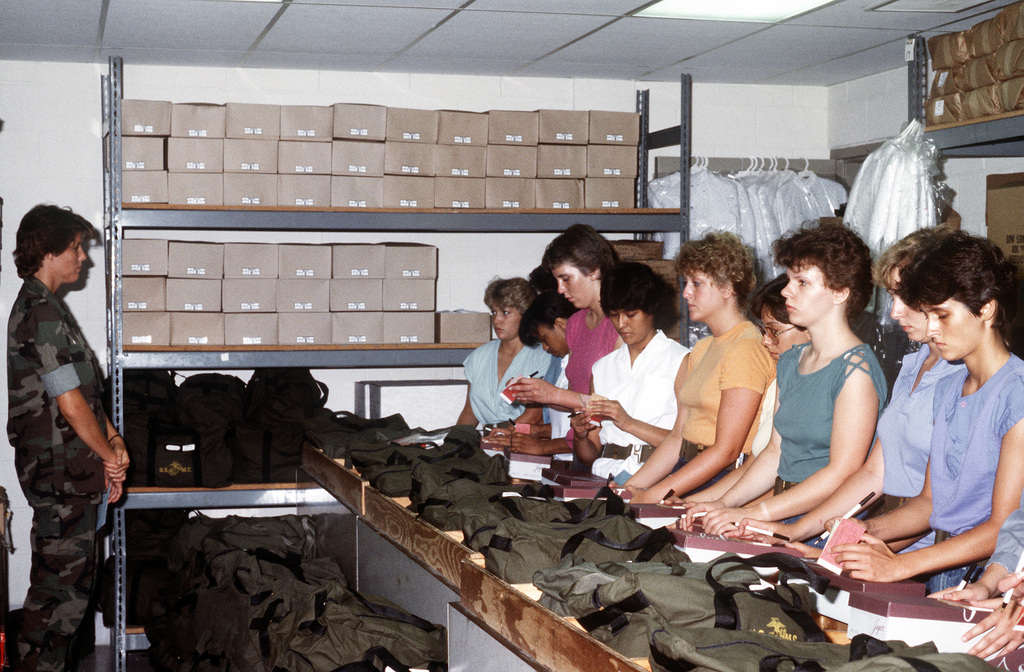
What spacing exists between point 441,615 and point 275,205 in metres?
2.29

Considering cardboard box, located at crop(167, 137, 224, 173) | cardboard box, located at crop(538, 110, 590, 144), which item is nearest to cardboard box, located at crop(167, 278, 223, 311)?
cardboard box, located at crop(167, 137, 224, 173)

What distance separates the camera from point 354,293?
4.57 m

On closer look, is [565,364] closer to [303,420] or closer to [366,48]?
[303,420]

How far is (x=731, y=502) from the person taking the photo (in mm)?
2809

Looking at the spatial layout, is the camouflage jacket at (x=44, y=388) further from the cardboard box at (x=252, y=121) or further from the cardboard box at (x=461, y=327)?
the cardboard box at (x=461, y=327)

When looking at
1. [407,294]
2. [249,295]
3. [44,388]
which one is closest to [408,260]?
[407,294]

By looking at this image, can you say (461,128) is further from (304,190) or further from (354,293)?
(354,293)

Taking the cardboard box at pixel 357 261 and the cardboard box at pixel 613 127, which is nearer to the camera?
the cardboard box at pixel 357 261

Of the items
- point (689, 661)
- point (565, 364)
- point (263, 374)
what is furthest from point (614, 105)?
point (689, 661)

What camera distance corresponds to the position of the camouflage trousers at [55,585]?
382cm

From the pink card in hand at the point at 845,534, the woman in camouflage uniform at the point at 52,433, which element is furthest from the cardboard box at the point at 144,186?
the pink card in hand at the point at 845,534

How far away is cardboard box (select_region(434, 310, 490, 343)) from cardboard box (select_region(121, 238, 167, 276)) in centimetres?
124

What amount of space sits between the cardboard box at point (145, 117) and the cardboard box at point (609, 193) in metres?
1.90

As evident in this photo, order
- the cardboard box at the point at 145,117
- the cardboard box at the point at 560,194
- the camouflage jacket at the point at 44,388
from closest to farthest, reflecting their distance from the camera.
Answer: the camouflage jacket at the point at 44,388, the cardboard box at the point at 145,117, the cardboard box at the point at 560,194
